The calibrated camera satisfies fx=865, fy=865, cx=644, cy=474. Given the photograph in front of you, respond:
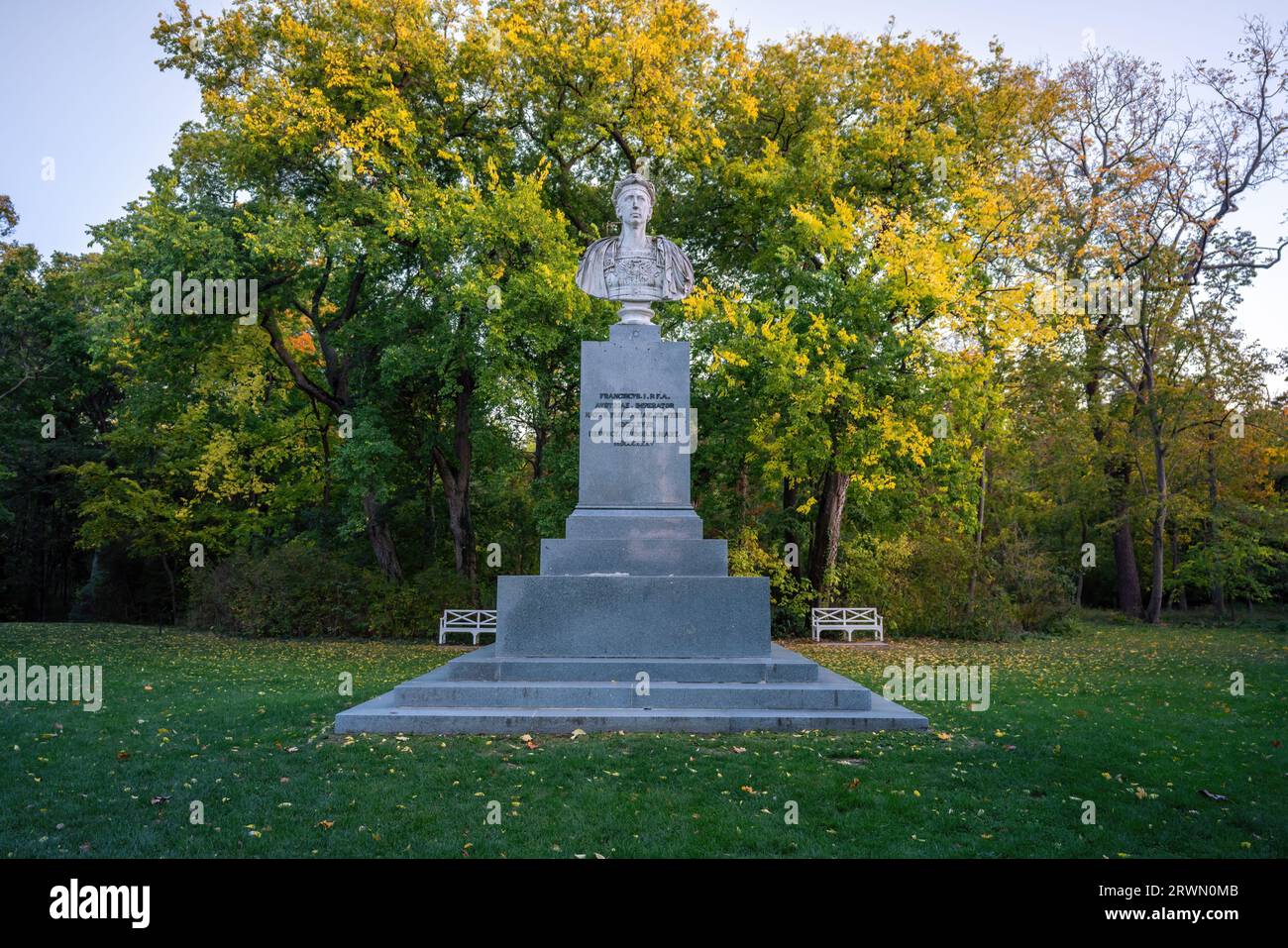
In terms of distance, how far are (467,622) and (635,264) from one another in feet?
39.2

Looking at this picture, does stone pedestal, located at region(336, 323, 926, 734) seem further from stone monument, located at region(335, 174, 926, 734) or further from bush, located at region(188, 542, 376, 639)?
bush, located at region(188, 542, 376, 639)

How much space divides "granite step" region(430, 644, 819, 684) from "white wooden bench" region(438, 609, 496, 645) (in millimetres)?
11259

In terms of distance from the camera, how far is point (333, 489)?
88.6 feet

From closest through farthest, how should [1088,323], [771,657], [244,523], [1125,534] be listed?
[771,657]
[1088,323]
[244,523]
[1125,534]

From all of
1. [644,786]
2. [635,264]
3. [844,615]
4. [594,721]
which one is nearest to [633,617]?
[594,721]

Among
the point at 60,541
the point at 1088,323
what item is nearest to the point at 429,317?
the point at 1088,323

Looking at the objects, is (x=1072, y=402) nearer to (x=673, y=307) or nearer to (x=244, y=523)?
(x=673, y=307)

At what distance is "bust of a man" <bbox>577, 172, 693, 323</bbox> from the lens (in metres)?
12.1

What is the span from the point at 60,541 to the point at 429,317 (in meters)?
24.7

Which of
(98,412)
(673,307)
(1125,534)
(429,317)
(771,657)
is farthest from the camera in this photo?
(98,412)

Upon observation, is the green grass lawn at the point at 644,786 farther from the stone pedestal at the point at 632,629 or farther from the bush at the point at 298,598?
the bush at the point at 298,598

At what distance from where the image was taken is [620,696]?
8.92 metres

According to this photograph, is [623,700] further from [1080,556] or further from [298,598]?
[1080,556]

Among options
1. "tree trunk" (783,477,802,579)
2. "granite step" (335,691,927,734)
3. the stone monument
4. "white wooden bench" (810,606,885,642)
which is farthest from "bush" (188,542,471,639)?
"granite step" (335,691,927,734)
